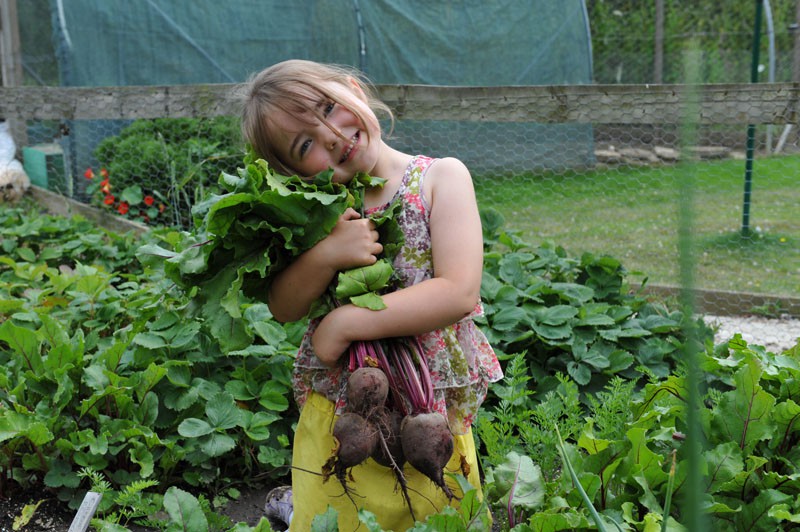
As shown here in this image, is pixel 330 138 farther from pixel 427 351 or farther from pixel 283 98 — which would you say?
pixel 427 351

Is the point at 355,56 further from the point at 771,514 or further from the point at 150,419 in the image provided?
the point at 771,514

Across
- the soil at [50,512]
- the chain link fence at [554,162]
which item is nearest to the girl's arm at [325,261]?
the soil at [50,512]

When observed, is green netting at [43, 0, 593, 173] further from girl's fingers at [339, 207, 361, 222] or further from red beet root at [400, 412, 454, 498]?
red beet root at [400, 412, 454, 498]

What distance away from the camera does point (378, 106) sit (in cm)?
197

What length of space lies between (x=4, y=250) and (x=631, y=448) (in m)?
3.78

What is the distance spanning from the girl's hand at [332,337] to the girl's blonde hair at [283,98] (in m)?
0.34

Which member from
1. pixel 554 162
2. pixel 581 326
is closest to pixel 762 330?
pixel 581 326

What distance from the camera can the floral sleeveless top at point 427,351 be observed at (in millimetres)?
1778

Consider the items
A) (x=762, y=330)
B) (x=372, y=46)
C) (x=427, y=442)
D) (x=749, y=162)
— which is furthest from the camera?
(x=372, y=46)

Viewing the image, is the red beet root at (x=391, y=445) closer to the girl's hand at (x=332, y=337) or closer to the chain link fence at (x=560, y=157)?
the girl's hand at (x=332, y=337)

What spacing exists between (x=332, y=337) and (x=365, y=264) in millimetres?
167

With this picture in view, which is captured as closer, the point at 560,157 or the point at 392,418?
the point at 392,418

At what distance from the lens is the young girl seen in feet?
5.48

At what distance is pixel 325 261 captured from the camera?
169 cm
